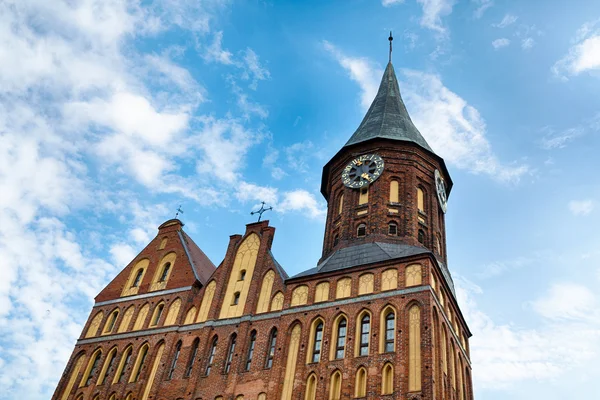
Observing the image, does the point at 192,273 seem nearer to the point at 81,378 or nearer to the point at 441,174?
the point at 81,378

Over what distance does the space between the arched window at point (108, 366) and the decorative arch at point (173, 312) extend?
319 centimetres

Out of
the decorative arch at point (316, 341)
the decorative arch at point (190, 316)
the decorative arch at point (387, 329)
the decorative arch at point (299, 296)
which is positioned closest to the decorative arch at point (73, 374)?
the decorative arch at point (190, 316)

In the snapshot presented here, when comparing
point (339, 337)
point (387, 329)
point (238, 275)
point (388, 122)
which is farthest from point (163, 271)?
point (388, 122)

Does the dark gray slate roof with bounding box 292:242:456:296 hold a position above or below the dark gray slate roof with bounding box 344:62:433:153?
below

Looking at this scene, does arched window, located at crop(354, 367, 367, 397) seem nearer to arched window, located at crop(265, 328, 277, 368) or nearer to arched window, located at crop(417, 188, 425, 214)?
arched window, located at crop(265, 328, 277, 368)

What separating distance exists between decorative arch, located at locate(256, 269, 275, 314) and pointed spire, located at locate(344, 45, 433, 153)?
10.5m

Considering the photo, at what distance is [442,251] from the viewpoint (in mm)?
33000

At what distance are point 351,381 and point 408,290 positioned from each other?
15.3 feet

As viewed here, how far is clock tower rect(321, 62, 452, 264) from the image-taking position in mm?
30859

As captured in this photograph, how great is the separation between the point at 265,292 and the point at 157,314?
6263 millimetres

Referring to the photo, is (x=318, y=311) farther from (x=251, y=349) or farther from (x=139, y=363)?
(x=139, y=363)

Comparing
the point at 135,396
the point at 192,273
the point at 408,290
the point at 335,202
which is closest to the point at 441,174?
the point at 335,202

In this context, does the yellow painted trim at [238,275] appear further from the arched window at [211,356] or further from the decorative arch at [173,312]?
the decorative arch at [173,312]

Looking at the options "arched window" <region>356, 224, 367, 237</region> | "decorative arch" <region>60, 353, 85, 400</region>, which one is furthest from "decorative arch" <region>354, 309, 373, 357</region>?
"decorative arch" <region>60, 353, 85, 400</region>
